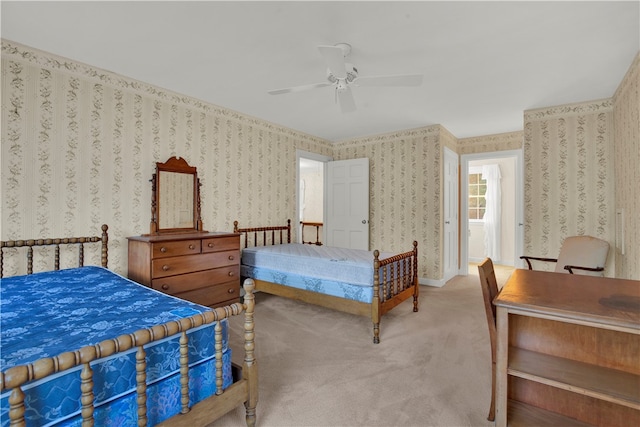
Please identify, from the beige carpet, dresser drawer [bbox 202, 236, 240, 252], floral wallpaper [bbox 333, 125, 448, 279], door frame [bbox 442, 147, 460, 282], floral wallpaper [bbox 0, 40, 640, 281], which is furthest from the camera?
door frame [bbox 442, 147, 460, 282]

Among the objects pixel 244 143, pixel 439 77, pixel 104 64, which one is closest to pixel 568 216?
pixel 439 77

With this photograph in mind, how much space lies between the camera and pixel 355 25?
2197 millimetres

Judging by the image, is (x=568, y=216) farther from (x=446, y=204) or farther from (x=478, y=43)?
(x=478, y=43)

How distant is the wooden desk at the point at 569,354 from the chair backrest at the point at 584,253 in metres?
2.00

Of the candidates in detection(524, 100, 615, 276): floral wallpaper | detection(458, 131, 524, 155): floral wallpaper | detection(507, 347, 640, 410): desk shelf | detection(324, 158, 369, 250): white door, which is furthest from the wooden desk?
detection(458, 131, 524, 155): floral wallpaper

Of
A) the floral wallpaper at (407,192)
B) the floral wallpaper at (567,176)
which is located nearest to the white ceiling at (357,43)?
the floral wallpaper at (567,176)

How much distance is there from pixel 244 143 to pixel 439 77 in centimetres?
266

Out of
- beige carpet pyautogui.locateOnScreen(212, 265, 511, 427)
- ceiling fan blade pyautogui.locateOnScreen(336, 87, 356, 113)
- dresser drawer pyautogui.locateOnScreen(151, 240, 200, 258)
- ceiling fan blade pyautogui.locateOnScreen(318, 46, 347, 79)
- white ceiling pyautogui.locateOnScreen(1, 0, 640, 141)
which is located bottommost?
beige carpet pyautogui.locateOnScreen(212, 265, 511, 427)

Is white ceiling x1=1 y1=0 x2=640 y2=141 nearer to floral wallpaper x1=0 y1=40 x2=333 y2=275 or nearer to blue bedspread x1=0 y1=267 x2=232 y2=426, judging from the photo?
floral wallpaper x1=0 y1=40 x2=333 y2=275

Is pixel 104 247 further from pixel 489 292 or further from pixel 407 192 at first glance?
pixel 407 192

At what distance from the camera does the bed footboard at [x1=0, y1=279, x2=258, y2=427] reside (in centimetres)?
93

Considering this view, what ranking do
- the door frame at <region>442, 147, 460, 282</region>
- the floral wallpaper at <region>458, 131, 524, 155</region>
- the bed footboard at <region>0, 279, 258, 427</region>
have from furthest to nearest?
the floral wallpaper at <region>458, 131, 524, 155</region> < the door frame at <region>442, 147, 460, 282</region> < the bed footboard at <region>0, 279, 258, 427</region>

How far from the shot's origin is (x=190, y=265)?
3.21 meters

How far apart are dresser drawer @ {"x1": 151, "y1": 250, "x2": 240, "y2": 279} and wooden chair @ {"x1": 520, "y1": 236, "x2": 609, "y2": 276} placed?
3322mm
